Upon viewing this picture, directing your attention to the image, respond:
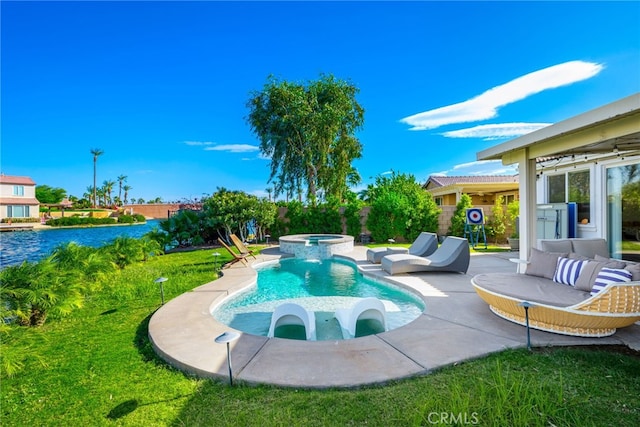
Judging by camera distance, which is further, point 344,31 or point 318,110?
point 318,110

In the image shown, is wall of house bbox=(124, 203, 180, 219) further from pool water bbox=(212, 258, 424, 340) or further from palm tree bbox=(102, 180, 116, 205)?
pool water bbox=(212, 258, 424, 340)

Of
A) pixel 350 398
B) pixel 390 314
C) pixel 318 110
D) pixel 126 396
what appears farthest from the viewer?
pixel 318 110

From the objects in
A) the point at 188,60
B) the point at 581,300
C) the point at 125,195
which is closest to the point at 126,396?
the point at 581,300

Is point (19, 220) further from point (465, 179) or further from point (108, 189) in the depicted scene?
point (465, 179)

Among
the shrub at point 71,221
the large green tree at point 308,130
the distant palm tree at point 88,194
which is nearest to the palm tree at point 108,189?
the distant palm tree at point 88,194

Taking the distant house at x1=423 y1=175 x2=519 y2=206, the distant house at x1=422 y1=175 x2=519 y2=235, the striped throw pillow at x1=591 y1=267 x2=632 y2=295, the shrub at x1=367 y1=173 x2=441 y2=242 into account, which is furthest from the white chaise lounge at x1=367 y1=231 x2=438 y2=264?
the distant house at x1=423 y1=175 x2=519 y2=206

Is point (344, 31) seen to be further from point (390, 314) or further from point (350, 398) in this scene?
point (350, 398)

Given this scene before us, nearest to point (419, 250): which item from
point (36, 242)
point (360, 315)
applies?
point (360, 315)

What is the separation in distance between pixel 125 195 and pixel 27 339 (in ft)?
251

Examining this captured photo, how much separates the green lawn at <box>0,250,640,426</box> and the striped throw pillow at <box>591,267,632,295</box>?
29.3 inches

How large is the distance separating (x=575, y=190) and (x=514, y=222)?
4840 mm

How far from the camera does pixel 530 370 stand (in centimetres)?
307

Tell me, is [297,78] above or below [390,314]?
above

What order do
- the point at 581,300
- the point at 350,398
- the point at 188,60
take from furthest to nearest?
the point at 188,60 → the point at 581,300 → the point at 350,398
